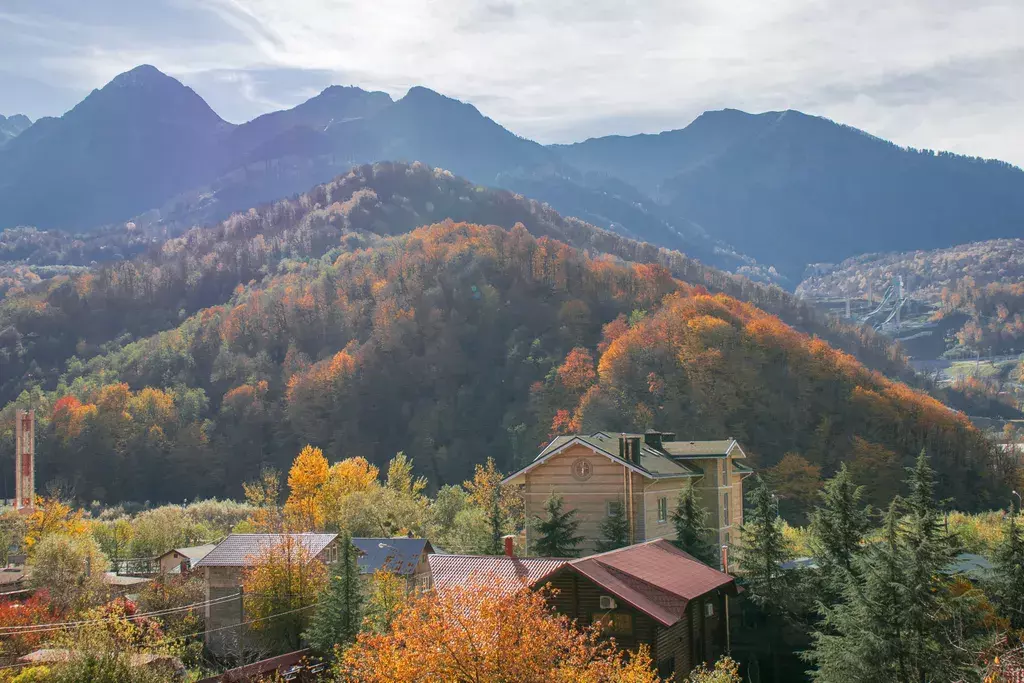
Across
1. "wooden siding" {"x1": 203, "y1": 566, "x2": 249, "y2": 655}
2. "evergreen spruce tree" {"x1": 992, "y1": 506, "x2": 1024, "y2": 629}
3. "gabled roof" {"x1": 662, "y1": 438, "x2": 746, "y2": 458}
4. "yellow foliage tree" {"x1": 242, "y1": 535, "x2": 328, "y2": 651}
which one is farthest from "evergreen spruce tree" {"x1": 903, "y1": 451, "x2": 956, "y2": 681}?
"wooden siding" {"x1": 203, "y1": 566, "x2": 249, "y2": 655}

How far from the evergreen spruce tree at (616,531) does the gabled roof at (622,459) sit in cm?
246

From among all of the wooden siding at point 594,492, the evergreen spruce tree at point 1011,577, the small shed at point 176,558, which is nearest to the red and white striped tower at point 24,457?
the small shed at point 176,558

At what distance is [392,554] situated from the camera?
192ft

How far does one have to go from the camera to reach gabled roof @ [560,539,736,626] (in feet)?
129

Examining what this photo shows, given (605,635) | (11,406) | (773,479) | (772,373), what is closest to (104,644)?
(605,635)

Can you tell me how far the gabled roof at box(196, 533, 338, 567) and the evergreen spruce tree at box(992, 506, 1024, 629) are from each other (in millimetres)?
36551

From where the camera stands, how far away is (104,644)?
128ft

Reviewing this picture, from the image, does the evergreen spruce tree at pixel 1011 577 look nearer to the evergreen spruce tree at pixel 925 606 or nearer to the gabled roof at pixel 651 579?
the evergreen spruce tree at pixel 925 606

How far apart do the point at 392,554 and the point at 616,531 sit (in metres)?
13.5

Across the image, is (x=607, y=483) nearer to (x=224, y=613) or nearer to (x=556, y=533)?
(x=556, y=533)

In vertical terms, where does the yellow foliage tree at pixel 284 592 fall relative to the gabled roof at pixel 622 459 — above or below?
below

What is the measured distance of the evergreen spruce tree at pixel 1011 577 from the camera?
34281mm

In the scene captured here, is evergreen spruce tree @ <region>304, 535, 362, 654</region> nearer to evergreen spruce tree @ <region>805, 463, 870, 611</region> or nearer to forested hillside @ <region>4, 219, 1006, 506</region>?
evergreen spruce tree @ <region>805, 463, 870, 611</region>

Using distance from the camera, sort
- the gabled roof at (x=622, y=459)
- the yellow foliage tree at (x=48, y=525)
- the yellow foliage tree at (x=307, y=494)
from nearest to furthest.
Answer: the gabled roof at (x=622, y=459), the yellow foliage tree at (x=48, y=525), the yellow foliage tree at (x=307, y=494)
